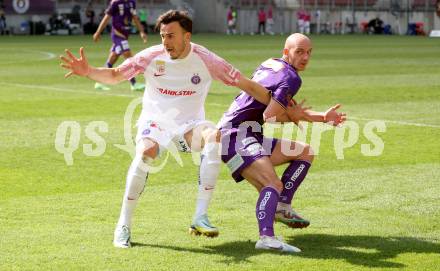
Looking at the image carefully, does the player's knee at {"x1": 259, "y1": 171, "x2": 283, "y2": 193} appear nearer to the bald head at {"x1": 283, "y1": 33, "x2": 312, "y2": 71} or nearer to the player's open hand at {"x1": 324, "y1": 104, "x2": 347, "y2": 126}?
the player's open hand at {"x1": 324, "y1": 104, "x2": 347, "y2": 126}

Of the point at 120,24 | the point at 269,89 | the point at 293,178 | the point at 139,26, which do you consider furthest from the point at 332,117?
the point at 139,26

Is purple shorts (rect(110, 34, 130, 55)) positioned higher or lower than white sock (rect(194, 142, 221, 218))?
lower

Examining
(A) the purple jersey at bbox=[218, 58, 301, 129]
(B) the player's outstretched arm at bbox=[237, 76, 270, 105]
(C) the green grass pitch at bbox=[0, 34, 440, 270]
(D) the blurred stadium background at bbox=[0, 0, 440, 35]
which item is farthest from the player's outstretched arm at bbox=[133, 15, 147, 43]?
(D) the blurred stadium background at bbox=[0, 0, 440, 35]

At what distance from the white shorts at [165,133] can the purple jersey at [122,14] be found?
47.4 feet

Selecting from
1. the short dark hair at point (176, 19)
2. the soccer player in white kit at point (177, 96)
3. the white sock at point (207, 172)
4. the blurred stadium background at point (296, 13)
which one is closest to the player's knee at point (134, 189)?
the soccer player in white kit at point (177, 96)

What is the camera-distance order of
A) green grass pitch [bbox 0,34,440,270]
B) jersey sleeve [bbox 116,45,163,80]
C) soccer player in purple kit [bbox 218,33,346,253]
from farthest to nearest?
jersey sleeve [bbox 116,45,163,80] < soccer player in purple kit [bbox 218,33,346,253] < green grass pitch [bbox 0,34,440,270]

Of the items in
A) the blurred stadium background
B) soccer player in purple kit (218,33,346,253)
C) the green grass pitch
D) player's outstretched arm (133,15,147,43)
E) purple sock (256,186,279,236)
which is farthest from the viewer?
the blurred stadium background

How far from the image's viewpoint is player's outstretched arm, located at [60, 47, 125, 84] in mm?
7531

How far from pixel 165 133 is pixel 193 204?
1.61 metres

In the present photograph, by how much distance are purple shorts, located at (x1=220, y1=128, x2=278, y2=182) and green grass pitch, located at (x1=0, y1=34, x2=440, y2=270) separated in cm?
57

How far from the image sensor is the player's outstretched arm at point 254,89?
7713mm

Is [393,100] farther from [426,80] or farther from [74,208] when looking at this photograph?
[74,208]

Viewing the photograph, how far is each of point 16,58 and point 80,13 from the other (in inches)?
1125

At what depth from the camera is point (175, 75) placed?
7891 millimetres
